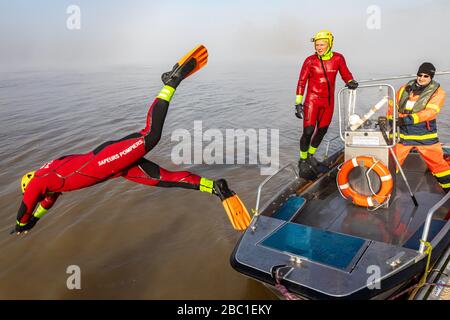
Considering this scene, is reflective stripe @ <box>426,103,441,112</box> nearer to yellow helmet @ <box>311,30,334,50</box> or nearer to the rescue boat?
the rescue boat

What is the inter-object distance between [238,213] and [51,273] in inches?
84.2

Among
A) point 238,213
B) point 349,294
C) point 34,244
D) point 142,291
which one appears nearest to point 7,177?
point 34,244

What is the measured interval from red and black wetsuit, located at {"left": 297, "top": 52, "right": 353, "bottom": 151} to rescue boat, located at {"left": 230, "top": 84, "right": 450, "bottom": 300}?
365mm

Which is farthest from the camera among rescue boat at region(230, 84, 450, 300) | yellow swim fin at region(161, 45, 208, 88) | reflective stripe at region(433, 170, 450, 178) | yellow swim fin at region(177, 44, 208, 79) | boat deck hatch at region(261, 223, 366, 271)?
reflective stripe at region(433, 170, 450, 178)

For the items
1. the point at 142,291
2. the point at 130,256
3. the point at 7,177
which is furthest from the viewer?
the point at 7,177

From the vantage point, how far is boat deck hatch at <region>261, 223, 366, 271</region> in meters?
2.64

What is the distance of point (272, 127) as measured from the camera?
31.3 feet

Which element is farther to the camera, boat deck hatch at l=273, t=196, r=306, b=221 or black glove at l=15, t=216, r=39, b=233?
boat deck hatch at l=273, t=196, r=306, b=221

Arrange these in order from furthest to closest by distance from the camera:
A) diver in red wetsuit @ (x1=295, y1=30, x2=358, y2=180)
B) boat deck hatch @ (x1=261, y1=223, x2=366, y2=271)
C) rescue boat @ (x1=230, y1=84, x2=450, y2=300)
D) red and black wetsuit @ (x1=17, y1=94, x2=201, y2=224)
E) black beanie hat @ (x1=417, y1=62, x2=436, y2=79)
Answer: diver in red wetsuit @ (x1=295, y1=30, x2=358, y2=180) < black beanie hat @ (x1=417, y1=62, x2=436, y2=79) < red and black wetsuit @ (x1=17, y1=94, x2=201, y2=224) < boat deck hatch @ (x1=261, y1=223, x2=366, y2=271) < rescue boat @ (x1=230, y1=84, x2=450, y2=300)

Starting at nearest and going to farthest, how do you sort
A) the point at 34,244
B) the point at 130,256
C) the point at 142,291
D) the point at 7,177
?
the point at 142,291 < the point at 130,256 < the point at 34,244 < the point at 7,177

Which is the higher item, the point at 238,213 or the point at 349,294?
the point at 238,213

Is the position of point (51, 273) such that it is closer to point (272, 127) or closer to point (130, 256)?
point (130, 256)

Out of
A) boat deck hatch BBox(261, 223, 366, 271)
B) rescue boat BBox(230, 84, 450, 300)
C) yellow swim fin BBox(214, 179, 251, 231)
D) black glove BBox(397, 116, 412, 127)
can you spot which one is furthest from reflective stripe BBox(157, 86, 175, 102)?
black glove BBox(397, 116, 412, 127)

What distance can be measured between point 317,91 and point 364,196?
1.68 meters
